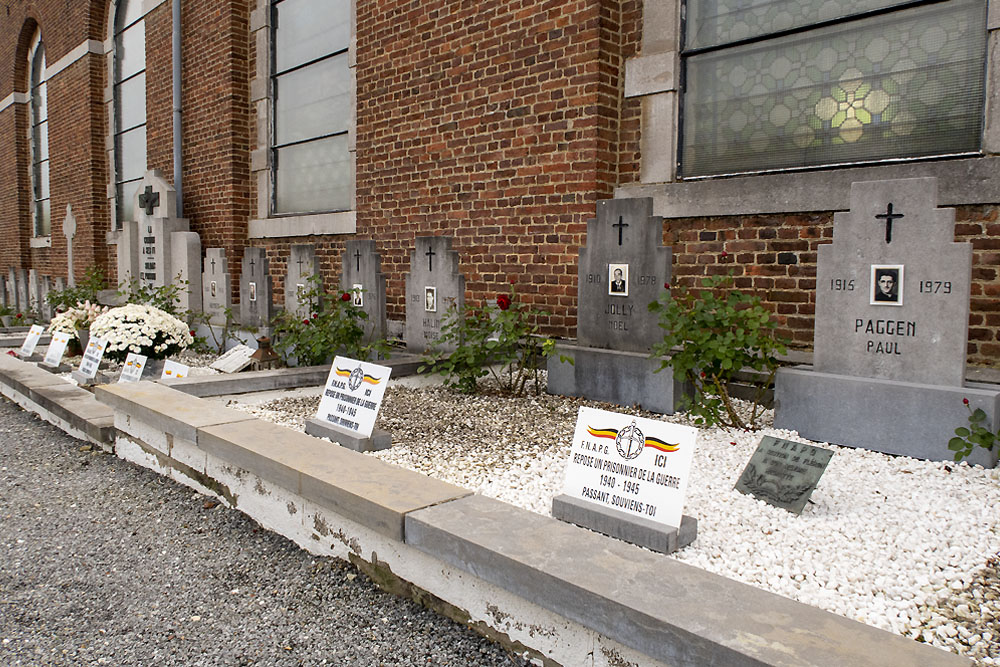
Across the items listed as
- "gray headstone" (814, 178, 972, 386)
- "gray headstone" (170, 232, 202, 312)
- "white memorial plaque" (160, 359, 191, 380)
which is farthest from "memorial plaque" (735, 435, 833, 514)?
"gray headstone" (170, 232, 202, 312)

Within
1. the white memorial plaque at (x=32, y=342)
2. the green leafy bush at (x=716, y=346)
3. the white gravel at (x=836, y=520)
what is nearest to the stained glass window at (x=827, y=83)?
the green leafy bush at (x=716, y=346)

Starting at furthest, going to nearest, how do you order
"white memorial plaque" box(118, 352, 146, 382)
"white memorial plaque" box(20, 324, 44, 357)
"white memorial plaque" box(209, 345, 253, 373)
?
"white memorial plaque" box(20, 324, 44, 357), "white memorial plaque" box(209, 345, 253, 373), "white memorial plaque" box(118, 352, 146, 382)

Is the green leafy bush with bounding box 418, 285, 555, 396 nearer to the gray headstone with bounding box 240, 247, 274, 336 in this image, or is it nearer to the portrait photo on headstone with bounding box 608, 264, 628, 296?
the portrait photo on headstone with bounding box 608, 264, 628, 296

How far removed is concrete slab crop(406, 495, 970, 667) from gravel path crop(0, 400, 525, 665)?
0.29 metres

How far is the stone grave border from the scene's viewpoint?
1.63 meters

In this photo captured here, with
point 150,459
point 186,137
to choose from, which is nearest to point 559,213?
point 150,459

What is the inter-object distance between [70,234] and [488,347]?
1231cm

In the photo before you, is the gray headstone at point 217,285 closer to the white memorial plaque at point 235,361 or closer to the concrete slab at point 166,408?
the white memorial plaque at point 235,361

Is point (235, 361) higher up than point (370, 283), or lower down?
lower down

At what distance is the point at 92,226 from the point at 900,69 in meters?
13.3

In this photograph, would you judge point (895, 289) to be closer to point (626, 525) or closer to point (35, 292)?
point (626, 525)

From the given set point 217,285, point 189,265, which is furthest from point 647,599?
point 189,265

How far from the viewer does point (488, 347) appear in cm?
489

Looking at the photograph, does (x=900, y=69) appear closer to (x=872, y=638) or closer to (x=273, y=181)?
(x=872, y=638)
